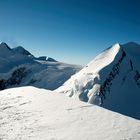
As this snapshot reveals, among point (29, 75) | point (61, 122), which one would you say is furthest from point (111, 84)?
point (61, 122)

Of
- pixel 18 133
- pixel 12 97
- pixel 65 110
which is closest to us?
pixel 18 133

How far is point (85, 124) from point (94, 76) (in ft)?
196

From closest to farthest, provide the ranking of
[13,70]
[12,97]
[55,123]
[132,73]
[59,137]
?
[59,137]
[55,123]
[12,97]
[132,73]
[13,70]

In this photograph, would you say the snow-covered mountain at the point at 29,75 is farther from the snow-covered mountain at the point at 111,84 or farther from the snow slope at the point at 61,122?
the snow slope at the point at 61,122

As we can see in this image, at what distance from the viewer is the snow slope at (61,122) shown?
9.09 meters

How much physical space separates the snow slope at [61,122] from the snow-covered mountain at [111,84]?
46.9m

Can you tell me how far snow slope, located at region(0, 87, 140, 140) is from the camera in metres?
9.09

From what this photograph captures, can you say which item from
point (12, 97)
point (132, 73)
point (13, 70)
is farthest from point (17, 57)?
point (12, 97)

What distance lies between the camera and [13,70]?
113 meters

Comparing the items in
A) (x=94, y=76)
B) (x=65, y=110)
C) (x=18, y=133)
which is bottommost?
(x=18, y=133)

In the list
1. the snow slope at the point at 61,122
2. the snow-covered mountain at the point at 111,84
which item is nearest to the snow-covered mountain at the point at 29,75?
the snow-covered mountain at the point at 111,84

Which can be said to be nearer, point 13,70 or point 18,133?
point 18,133

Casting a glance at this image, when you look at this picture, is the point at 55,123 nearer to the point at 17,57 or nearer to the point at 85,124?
the point at 85,124

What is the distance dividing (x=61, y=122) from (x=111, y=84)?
62024 millimetres
